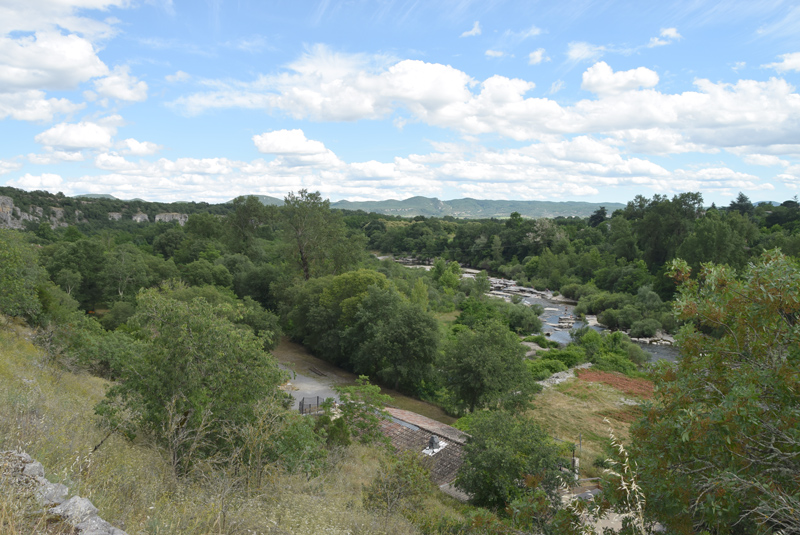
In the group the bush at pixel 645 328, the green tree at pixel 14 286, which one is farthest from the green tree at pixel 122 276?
the bush at pixel 645 328

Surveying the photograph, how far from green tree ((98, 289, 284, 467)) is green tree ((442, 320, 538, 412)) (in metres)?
12.8

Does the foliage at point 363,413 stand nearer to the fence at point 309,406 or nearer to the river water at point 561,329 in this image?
the fence at point 309,406

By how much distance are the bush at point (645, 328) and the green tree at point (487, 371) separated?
3056 centimetres

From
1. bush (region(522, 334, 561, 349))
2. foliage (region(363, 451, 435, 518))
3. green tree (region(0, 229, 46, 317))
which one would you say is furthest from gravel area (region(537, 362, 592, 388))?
green tree (region(0, 229, 46, 317))

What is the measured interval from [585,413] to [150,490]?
82.8 ft

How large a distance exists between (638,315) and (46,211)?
334ft

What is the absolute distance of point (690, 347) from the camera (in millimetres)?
6508

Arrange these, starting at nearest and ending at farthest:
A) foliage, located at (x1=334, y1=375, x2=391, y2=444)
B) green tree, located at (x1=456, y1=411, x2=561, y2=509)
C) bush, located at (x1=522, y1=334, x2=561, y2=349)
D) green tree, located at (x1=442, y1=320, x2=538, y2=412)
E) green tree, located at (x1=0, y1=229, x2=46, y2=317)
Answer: green tree, located at (x1=456, y1=411, x2=561, y2=509) → foliage, located at (x1=334, y1=375, x2=391, y2=444) → green tree, located at (x1=0, y1=229, x2=46, y2=317) → green tree, located at (x1=442, y1=320, x2=538, y2=412) → bush, located at (x1=522, y1=334, x2=561, y2=349)

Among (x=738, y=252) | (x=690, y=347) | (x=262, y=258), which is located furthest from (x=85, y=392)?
(x=738, y=252)

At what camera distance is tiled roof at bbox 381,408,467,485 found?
14089 mm

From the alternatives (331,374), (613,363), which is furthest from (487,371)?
(613,363)

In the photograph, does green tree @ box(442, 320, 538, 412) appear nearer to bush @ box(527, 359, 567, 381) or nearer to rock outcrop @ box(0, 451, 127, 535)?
bush @ box(527, 359, 567, 381)

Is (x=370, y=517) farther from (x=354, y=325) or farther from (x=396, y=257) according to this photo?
(x=396, y=257)

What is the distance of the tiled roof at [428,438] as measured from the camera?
14089 millimetres
